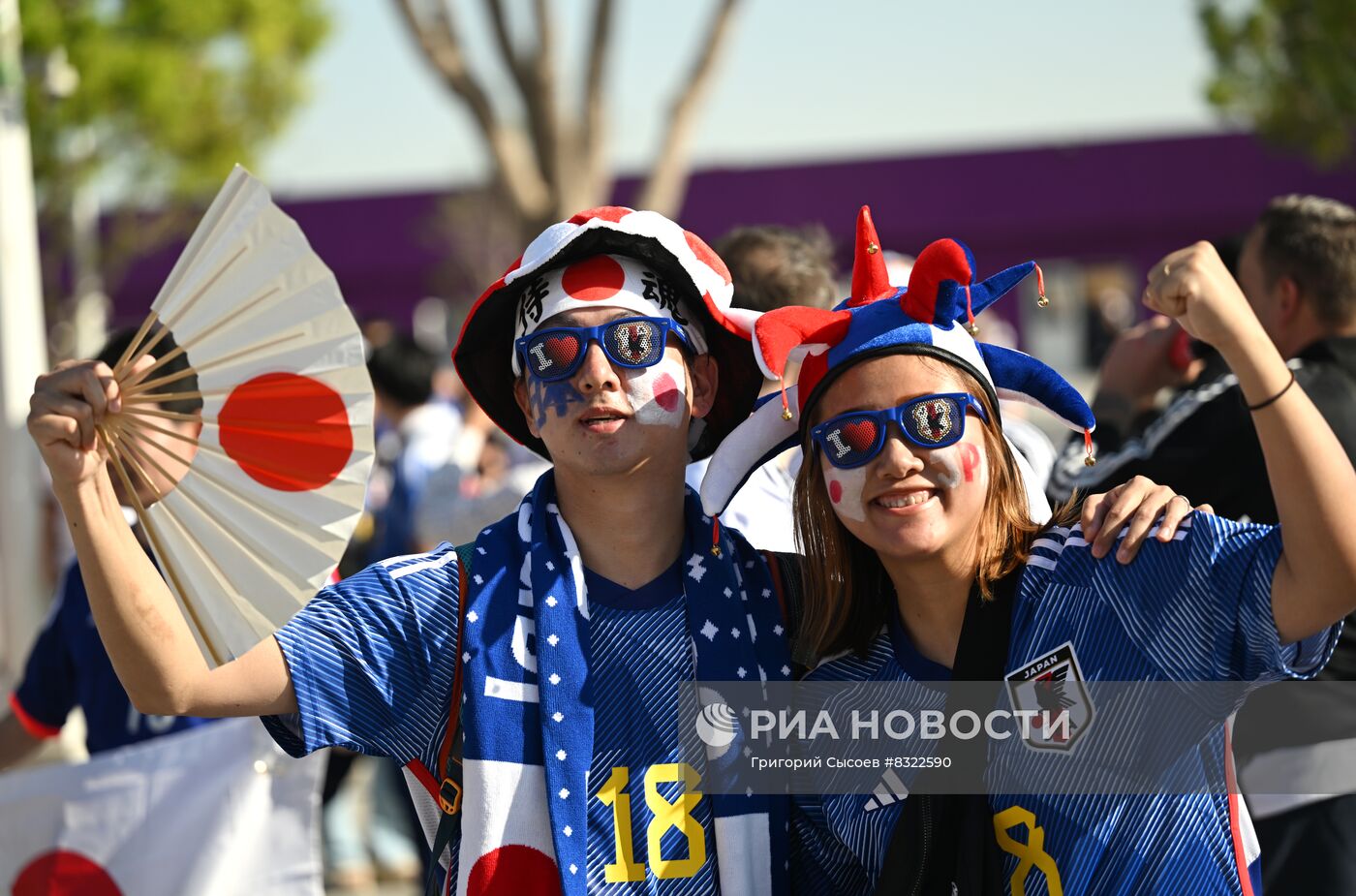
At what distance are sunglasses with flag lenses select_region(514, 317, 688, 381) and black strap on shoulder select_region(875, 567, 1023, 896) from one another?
2.17 ft

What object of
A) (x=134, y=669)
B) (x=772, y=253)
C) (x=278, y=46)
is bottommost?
(x=134, y=669)

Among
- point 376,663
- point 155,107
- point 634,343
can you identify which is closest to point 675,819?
point 376,663

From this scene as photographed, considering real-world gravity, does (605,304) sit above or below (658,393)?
above

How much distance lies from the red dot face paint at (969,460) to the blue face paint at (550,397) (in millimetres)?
Result: 607

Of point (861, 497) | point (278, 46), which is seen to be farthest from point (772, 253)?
point (278, 46)

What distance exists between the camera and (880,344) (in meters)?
2.37

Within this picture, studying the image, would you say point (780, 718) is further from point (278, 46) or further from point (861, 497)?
point (278, 46)

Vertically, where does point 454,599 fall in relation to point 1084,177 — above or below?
below

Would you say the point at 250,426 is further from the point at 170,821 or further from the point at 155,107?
the point at 155,107

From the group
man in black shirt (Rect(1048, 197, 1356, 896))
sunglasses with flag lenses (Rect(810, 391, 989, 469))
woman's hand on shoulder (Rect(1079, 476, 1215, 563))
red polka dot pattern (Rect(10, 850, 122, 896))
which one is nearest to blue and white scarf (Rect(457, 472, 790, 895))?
sunglasses with flag lenses (Rect(810, 391, 989, 469))

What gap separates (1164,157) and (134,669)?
20.4 metres

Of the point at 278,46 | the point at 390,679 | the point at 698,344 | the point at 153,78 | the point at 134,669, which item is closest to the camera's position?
the point at 134,669

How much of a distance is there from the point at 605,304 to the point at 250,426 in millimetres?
595

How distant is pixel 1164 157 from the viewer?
20719 millimetres
